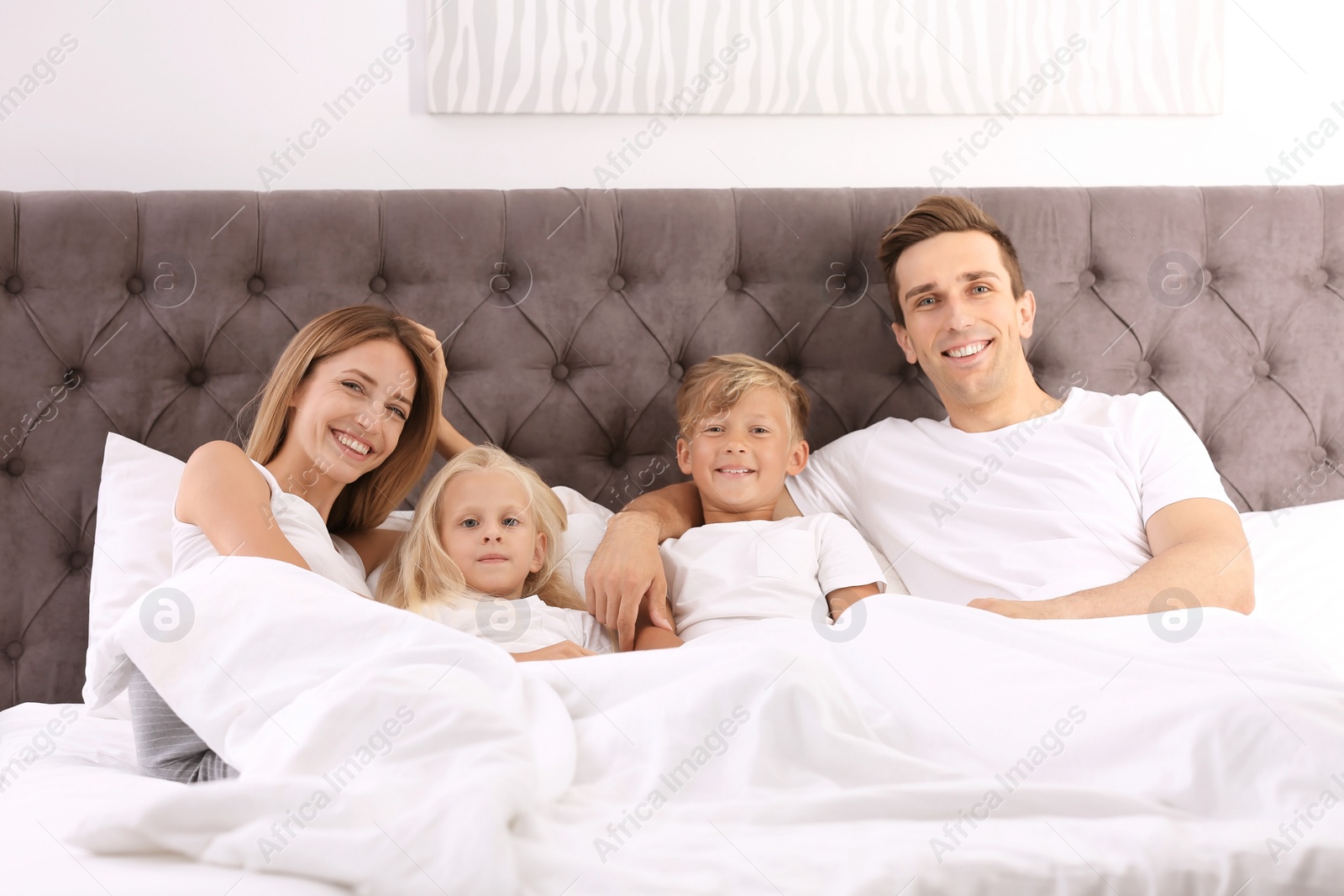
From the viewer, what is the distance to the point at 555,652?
4.44ft

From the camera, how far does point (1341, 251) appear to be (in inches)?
75.7

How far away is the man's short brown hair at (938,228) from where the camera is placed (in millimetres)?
1714

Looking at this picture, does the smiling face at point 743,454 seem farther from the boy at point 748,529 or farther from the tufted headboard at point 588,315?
the tufted headboard at point 588,315

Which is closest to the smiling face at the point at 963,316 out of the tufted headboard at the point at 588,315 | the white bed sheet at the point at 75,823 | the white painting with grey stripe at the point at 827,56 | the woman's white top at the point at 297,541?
the tufted headboard at the point at 588,315

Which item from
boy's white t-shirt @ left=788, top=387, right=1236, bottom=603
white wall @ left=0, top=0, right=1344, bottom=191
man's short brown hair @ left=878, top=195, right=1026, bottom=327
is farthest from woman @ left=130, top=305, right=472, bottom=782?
man's short brown hair @ left=878, top=195, right=1026, bottom=327

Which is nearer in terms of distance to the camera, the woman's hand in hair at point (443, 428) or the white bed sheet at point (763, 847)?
the white bed sheet at point (763, 847)

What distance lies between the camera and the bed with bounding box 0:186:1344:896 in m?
1.07

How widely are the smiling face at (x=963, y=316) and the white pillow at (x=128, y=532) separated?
1.36 meters

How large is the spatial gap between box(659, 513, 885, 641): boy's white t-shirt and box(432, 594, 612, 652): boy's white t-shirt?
152 millimetres

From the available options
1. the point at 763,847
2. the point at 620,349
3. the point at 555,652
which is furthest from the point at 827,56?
the point at 763,847

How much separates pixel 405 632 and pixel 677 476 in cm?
85

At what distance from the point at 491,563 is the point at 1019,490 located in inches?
37.4

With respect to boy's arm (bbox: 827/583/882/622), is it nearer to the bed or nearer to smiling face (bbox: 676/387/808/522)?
smiling face (bbox: 676/387/808/522)

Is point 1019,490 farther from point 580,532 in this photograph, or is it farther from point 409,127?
point 409,127
